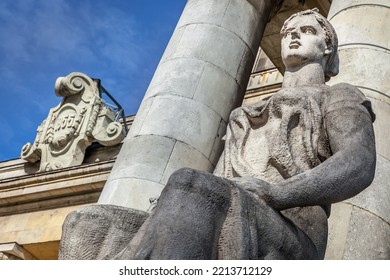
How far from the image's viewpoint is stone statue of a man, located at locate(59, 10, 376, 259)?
3559 millimetres

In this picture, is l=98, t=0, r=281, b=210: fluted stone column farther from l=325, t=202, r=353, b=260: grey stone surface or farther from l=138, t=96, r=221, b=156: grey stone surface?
l=325, t=202, r=353, b=260: grey stone surface

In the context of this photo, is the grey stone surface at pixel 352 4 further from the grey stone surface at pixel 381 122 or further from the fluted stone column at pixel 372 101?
the grey stone surface at pixel 381 122

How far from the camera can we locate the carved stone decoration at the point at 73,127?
15898mm

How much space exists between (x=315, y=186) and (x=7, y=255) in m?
11.5

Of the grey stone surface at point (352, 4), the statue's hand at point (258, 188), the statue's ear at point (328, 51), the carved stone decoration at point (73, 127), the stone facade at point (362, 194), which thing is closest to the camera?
the statue's hand at point (258, 188)

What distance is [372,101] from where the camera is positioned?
24.7 ft

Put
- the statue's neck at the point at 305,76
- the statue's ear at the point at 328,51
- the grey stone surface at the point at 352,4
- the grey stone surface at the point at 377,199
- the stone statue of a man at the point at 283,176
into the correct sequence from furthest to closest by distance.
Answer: the grey stone surface at the point at 352,4, the grey stone surface at the point at 377,199, the statue's ear at the point at 328,51, the statue's neck at the point at 305,76, the stone statue of a man at the point at 283,176

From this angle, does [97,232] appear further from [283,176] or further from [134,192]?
[134,192]

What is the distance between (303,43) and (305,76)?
27 cm

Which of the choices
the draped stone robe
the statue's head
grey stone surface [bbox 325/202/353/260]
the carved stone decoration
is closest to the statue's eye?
the statue's head

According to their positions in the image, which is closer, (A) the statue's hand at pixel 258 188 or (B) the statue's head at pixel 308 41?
(A) the statue's hand at pixel 258 188

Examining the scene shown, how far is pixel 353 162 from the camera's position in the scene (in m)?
4.20

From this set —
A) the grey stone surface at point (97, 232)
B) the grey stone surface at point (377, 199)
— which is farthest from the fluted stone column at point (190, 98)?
the grey stone surface at point (97, 232)
